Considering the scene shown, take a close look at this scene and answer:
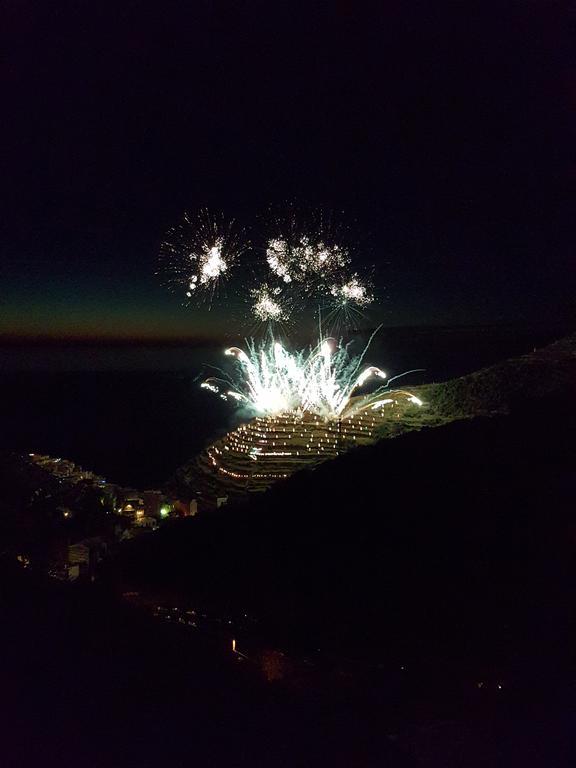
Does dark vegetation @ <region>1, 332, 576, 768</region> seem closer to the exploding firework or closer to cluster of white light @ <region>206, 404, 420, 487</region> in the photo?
cluster of white light @ <region>206, 404, 420, 487</region>

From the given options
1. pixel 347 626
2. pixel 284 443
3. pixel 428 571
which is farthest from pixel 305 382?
pixel 347 626

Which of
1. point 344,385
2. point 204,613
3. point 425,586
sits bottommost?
point 204,613

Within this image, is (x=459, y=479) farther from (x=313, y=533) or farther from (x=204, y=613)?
(x=204, y=613)

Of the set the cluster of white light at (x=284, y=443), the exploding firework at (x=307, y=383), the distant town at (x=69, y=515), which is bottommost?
the distant town at (x=69, y=515)

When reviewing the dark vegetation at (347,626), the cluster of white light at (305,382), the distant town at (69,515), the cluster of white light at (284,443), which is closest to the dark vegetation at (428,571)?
the dark vegetation at (347,626)

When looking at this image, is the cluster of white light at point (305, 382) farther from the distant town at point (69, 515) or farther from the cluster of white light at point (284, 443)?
the distant town at point (69, 515)

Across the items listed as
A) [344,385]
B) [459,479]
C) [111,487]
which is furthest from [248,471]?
[459,479]

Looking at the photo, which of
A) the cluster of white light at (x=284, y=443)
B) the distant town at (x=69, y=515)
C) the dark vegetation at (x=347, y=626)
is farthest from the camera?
the cluster of white light at (x=284, y=443)
